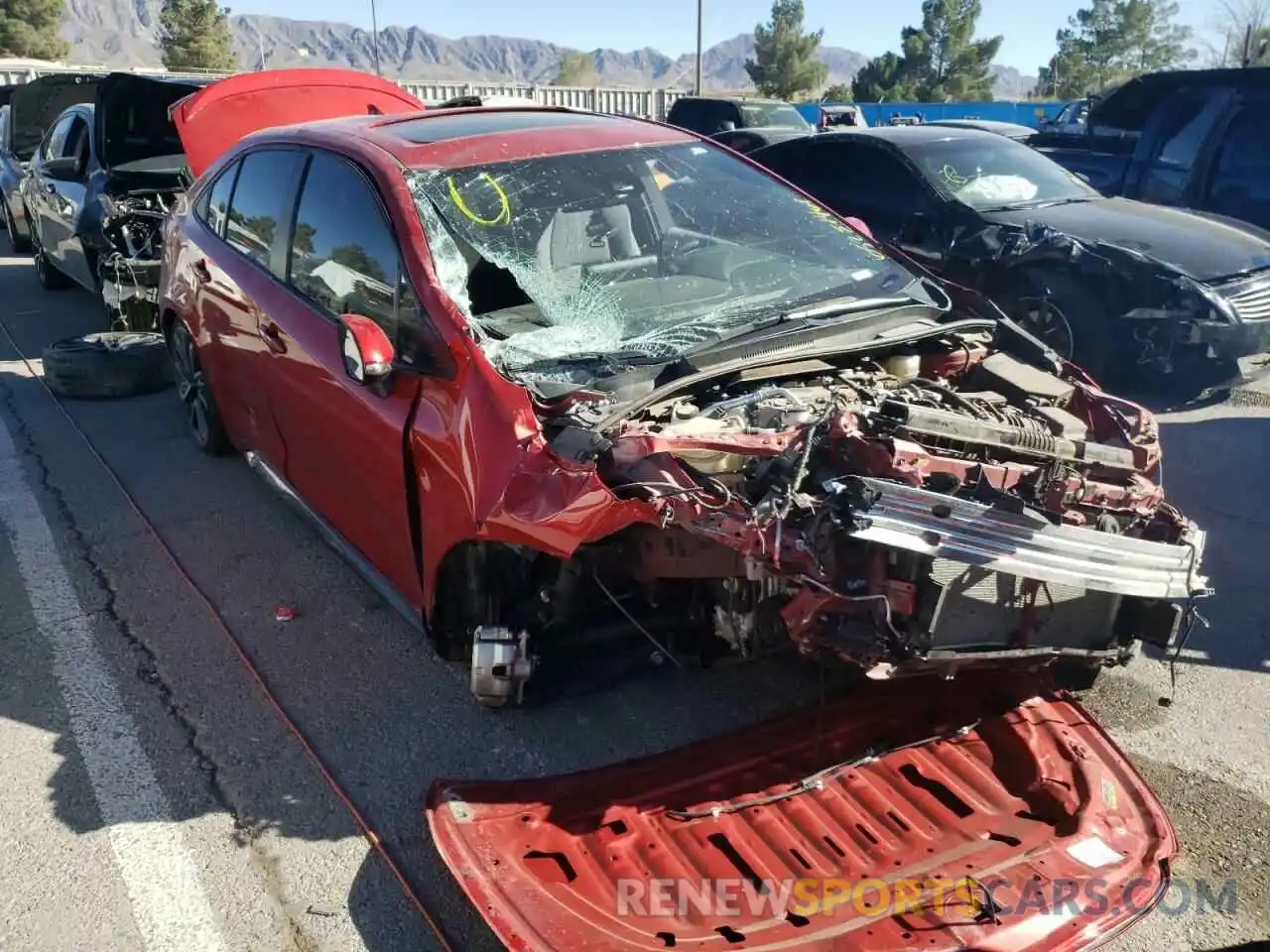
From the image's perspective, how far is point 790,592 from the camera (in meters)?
2.52

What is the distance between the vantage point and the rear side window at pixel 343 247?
335cm

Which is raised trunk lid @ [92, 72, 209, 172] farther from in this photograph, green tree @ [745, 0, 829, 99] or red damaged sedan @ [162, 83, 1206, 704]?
green tree @ [745, 0, 829, 99]

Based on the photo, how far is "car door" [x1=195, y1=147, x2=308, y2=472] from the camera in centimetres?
414

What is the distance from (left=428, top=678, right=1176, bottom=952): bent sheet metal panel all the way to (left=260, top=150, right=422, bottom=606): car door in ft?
3.38

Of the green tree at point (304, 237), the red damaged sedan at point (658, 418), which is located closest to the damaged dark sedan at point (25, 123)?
the red damaged sedan at point (658, 418)

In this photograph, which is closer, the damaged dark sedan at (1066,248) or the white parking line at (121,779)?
the white parking line at (121,779)

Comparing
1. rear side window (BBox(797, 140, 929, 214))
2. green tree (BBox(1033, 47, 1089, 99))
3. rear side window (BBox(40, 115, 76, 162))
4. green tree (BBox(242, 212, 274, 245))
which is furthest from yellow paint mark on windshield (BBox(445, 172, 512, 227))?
green tree (BBox(1033, 47, 1089, 99))

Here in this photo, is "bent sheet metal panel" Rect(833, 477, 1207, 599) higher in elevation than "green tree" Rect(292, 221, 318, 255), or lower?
lower

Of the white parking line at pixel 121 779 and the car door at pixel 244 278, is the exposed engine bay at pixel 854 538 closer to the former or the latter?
the white parking line at pixel 121 779

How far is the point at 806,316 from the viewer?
10.9 feet

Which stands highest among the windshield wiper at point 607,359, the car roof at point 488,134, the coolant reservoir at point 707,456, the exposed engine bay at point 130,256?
the car roof at point 488,134

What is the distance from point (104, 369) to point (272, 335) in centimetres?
332

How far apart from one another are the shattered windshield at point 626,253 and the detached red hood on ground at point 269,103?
3015 mm

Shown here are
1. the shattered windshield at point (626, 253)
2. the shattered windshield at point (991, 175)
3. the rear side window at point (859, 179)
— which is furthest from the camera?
the rear side window at point (859, 179)
